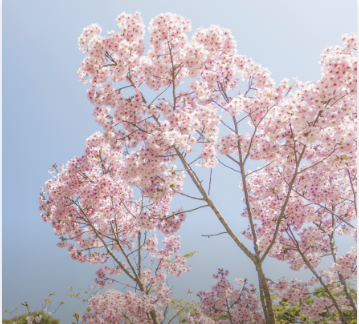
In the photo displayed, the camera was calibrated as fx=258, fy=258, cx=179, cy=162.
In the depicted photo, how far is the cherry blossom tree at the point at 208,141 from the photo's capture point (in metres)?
3.79

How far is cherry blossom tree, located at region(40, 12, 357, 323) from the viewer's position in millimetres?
3793

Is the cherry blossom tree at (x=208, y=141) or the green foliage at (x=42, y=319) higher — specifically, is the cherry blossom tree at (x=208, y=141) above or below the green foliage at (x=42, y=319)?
above

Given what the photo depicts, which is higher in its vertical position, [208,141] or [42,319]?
[208,141]

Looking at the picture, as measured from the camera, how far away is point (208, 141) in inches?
187

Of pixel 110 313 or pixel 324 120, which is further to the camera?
pixel 110 313

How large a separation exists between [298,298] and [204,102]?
4.45 m

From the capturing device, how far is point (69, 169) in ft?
20.1

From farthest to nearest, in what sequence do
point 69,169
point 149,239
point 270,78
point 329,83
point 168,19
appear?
point 149,239
point 69,169
point 270,78
point 168,19
point 329,83

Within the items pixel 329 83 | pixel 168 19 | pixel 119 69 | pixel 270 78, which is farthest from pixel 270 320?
pixel 168 19

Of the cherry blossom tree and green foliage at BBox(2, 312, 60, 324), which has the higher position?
the cherry blossom tree

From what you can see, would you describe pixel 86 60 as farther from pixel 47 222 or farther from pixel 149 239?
pixel 149 239

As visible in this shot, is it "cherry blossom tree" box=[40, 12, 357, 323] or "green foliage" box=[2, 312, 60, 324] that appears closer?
"cherry blossom tree" box=[40, 12, 357, 323]

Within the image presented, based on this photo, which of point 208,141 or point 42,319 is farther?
point 42,319

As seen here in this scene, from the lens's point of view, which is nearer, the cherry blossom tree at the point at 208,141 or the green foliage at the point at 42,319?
the cherry blossom tree at the point at 208,141
